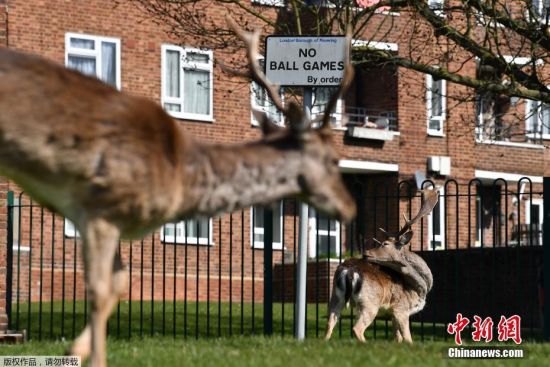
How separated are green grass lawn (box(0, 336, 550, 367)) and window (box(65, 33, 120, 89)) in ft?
63.8

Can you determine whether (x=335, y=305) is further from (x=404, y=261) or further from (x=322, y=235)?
(x=322, y=235)

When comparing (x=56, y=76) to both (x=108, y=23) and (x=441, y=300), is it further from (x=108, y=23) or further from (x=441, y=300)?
(x=108, y=23)

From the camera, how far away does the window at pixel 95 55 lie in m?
31.5

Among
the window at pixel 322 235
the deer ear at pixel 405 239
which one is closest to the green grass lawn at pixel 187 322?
the deer ear at pixel 405 239

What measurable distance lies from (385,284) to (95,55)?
1724 centimetres

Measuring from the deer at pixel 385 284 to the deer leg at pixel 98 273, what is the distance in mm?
6380

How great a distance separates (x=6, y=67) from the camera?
9.39 m

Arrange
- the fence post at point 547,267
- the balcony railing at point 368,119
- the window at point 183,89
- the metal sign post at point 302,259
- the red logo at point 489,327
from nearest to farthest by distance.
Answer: the metal sign post at point 302,259, the fence post at point 547,267, the red logo at point 489,327, the window at point 183,89, the balcony railing at point 368,119

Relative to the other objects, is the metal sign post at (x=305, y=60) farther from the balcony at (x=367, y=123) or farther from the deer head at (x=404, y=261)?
the balcony at (x=367, y=123)

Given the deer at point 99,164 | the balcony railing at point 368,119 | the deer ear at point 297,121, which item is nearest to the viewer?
the deer at point 99,164

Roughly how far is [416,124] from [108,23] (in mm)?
8495

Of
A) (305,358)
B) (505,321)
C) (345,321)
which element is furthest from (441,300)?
(305,358)

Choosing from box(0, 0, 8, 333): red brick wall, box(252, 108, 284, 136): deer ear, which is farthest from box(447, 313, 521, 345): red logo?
box(252, 108, 284, 136): deer ear

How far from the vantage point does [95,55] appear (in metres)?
31.8
